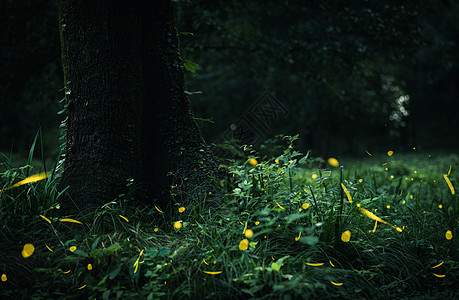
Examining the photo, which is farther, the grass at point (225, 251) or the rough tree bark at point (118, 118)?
the rough tree bark at point (118, 118)

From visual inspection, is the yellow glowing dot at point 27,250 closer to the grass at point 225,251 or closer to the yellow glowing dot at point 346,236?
the grass at point 225,251

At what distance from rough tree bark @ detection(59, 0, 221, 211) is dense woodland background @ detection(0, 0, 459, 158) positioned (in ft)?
1.34

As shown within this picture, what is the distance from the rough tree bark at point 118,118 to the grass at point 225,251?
0.80 feet

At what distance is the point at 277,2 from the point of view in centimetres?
668

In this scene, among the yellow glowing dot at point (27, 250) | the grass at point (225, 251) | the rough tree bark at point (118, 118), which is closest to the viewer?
the grass at point (225, 251)

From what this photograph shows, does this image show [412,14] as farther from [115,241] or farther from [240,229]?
[115,241]

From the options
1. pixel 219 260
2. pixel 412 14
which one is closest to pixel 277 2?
pixel 412 14

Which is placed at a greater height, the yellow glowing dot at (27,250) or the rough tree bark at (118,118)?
the rough tree bark at (118,118)

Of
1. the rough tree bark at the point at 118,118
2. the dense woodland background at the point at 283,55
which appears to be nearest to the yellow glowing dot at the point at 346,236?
the rough tree bark at the point at 118,118

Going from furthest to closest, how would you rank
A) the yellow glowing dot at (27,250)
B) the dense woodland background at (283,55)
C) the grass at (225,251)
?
the dense woodland background at (283,55) < the yellow glowing dot at (27,250) < the grass at (225,251)

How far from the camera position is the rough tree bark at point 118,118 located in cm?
288

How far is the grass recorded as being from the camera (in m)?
2.07

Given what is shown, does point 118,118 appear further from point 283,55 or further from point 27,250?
point 283,55

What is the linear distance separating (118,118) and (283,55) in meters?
4.51
